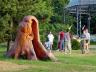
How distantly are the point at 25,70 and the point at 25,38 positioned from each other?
5040 mm

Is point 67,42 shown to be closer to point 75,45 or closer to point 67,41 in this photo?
point 67,41

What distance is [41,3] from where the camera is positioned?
109ft

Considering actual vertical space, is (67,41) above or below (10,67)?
above

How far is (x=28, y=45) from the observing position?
21.3 meters

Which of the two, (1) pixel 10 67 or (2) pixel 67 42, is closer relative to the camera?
(1) pixel 10 67

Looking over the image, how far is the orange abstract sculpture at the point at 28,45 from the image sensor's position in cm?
2125

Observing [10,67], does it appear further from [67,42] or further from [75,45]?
[75,45]

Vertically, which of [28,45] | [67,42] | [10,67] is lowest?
[10,67]

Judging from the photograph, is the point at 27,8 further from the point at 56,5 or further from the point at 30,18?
the point at 56,5

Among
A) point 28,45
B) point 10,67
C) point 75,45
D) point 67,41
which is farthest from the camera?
point 75,45

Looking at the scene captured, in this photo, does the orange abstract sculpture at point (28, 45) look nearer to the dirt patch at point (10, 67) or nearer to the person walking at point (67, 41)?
the dirt patch at point (10, 67)

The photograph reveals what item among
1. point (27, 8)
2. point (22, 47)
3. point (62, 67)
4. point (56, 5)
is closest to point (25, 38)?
point (22, 47)

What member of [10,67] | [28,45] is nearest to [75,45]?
[28,45]

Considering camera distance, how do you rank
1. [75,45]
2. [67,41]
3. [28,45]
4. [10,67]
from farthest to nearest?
[75,45]
[67,41]
[28,45]
[10,67]
